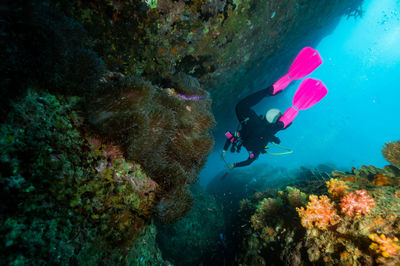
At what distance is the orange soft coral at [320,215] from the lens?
264cm

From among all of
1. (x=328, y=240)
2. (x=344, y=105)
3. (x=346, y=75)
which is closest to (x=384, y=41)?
(x=346, y=75)

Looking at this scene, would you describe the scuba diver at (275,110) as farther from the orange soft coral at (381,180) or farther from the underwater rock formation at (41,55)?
the underwater rock formation at (41,55)

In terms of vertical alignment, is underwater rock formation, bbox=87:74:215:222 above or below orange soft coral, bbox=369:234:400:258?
above

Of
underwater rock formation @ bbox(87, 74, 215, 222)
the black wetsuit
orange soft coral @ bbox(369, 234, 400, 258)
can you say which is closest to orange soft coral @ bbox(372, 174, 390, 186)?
orange soft coral @ bbox(369, 234, 400, 258)

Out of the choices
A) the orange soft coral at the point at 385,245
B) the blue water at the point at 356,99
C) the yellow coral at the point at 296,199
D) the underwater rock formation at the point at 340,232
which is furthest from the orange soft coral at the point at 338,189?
the blue water at the point at 356,99

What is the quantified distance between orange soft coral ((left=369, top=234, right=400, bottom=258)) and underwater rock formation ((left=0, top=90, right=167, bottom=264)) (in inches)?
115

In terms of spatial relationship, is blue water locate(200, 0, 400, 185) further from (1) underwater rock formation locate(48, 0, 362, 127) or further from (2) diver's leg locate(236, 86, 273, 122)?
(1) underwater rock formation locate(48, 0, 362, 127)

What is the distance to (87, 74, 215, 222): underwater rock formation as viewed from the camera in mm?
1718

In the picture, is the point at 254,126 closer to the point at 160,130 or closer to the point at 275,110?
the point at 275,110

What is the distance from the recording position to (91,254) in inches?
61.2

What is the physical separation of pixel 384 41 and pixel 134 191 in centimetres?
13354

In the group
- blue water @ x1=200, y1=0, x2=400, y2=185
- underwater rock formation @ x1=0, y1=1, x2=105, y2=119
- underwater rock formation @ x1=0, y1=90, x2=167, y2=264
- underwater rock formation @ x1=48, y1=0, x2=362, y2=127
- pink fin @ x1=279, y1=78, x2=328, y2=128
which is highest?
underwater rock formation @ x1=48, y1=0, x2=362, y2=127

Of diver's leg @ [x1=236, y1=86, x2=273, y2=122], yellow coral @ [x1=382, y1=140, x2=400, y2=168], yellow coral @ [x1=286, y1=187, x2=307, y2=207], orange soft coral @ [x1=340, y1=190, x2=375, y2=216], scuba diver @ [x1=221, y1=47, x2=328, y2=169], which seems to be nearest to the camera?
orange soft coral @ [x1=340, y1=190, x2=375, y2=216]

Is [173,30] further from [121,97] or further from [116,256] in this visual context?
[116,256]
